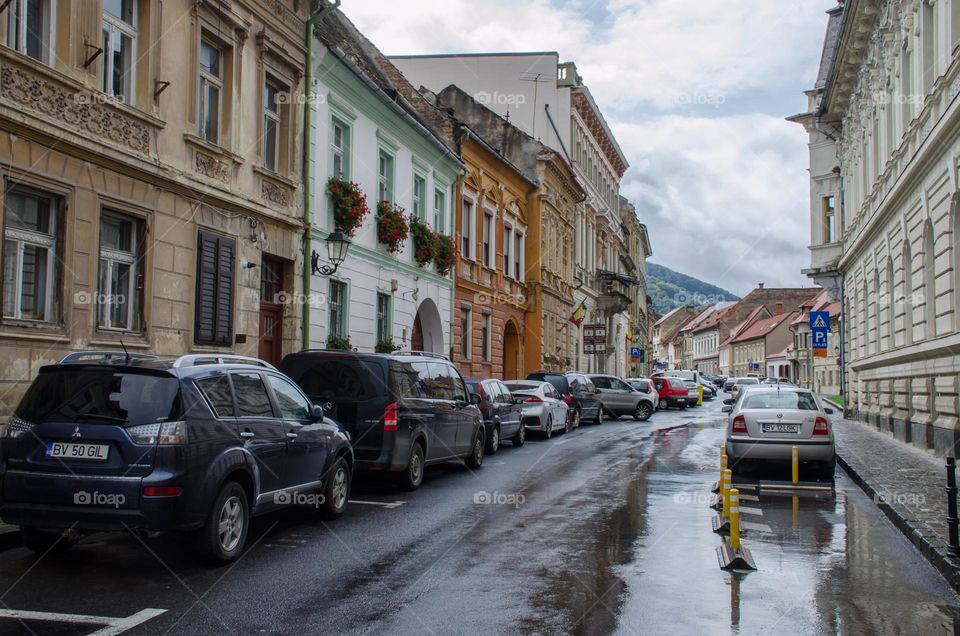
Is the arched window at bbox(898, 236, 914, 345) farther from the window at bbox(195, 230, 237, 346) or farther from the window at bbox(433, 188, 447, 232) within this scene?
the window at bbox(195, 230, 237, 346)

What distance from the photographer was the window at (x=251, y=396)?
324 inches

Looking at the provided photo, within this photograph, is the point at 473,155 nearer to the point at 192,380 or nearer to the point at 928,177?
the point at 928,177

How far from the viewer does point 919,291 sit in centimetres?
2012

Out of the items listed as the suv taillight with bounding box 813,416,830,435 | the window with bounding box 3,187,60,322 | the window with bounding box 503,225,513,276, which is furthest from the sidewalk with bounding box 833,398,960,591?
the window with bounding box 503,225,513,276

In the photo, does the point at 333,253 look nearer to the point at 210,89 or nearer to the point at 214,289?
the point at 214,289

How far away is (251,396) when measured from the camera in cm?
848

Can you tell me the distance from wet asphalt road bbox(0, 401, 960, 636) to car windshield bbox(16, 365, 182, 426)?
123cm

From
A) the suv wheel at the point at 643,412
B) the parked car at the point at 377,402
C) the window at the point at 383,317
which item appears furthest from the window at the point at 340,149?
the suv wheel at the point at 643,412

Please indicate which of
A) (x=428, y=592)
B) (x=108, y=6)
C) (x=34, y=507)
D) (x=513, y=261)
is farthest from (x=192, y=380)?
(x=513, y=261)

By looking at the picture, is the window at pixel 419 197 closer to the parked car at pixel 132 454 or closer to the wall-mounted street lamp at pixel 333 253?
the wall-mounted street lamp at pixel 333 253

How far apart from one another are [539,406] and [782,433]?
30.9ft

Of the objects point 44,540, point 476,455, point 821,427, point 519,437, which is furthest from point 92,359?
point 519,437

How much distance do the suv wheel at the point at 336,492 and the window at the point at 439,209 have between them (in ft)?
55.1

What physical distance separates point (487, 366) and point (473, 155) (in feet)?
24.2
